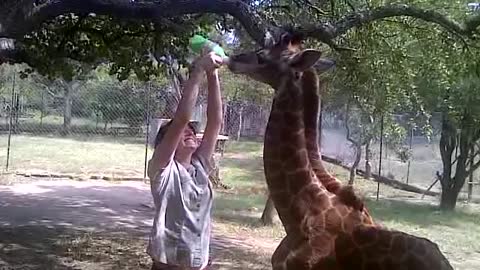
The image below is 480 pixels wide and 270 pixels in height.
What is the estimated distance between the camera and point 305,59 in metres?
2.67

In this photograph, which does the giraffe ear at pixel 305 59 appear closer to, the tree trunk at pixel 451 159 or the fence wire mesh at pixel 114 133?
the fence wire mesh at pixel 114 133

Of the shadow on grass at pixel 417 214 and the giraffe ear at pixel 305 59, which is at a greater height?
the giraffe ear at pixel 305 59

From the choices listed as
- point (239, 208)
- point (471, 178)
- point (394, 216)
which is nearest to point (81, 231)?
point (239, 208)

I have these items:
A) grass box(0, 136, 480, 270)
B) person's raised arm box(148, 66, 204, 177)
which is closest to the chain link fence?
grass box(0, 136, 480, 270)

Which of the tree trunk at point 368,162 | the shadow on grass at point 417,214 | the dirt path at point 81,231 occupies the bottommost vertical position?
the dirt path at point 81,231

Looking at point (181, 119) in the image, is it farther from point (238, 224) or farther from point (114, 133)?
point (114, 133)

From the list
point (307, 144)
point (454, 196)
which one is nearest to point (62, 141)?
point (454, 196)

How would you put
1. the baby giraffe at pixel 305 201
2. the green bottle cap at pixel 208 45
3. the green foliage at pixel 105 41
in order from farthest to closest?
1. the green foliage at pixel 105 41
2. the green bottle cap at pixel 208 45
3. the baby giraffe at pixel 305 201

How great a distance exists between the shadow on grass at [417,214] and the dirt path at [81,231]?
2563mm

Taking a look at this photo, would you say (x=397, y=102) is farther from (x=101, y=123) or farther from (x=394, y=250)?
(x=101, y=123)

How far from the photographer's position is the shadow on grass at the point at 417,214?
947 cm

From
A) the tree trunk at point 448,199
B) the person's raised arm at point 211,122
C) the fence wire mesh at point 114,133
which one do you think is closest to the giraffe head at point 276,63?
the person's raised arm at point 211,122

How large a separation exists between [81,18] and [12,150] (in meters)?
9.16

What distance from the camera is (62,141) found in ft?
59.0
